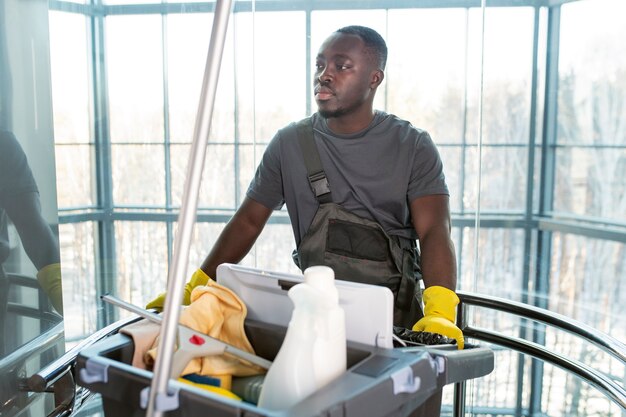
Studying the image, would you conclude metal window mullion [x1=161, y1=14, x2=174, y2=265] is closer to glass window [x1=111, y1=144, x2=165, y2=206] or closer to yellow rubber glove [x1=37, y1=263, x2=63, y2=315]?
glass window [x1=111, y1=144, x2=165, y2=206]

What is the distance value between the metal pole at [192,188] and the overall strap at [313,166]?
96 cm

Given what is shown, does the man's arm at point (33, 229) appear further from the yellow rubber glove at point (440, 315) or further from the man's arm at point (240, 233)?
the yellow rubber glove at point (440, 315)

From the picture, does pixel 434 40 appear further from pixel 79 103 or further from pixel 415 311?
pixel 415 311

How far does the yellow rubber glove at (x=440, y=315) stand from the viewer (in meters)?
1.12

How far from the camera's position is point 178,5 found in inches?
243

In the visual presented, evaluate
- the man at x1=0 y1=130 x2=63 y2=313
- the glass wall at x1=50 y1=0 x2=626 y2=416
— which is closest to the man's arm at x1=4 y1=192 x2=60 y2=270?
the man at x1=0 y1=130 x2=63 y2=313

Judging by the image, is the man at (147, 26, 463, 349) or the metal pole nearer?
the metal pole

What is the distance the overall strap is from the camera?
5.19 feet

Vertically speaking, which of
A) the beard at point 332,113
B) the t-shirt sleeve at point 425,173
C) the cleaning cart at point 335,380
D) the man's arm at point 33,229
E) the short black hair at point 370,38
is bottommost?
the cleaning cart at point 335,380

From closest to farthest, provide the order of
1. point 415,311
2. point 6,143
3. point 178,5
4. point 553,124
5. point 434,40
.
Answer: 1. point 6,143
2. point 415,311
3. point 178,5
4. point 434,40
5. point 553,124

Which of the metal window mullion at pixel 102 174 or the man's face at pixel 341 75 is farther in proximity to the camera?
the metal window mullion at pixel 102 174

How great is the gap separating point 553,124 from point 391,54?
6.82ft

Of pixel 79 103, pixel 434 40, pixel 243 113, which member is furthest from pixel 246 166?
pixel 79 103

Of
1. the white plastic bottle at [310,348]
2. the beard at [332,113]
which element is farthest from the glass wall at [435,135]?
the white plastic bottle at [310,348]
